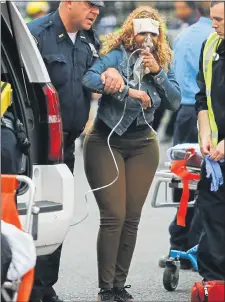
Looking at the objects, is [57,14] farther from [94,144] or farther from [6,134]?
[6,134]

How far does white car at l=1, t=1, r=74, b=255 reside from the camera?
6496 millimetres

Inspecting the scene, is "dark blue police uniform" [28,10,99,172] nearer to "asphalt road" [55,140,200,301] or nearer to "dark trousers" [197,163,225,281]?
"dark trousers" [197,163,225,281]

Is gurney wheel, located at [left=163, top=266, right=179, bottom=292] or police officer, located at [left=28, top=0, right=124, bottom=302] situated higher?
police officer, located at [left=28, top=0, right=124, bottom=302]

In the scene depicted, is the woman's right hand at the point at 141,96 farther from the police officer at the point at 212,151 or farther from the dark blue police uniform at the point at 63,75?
the police officer at the point at 212,151

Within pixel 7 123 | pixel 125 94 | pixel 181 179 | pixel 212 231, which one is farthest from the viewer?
pixel 181 179

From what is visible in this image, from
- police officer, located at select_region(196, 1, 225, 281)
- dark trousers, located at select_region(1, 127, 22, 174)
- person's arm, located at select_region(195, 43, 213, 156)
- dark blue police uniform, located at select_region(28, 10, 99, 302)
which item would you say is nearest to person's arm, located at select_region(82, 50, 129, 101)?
dark blue police uniform, located at select_region(28, 10, 99, 302)

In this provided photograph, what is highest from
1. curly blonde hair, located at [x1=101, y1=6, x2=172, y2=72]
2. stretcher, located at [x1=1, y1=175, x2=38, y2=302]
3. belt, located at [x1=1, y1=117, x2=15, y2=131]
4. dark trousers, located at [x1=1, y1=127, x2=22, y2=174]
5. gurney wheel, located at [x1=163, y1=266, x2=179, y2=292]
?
curly blonde hair, located at [x1=101, y1=6, x2=172, y2=72]

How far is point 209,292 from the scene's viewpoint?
6543 millimetres

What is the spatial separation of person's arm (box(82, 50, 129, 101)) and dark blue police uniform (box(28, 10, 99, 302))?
0.11 metres

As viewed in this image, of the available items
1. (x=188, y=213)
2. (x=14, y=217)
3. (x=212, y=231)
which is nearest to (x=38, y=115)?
(x=14, y=217)

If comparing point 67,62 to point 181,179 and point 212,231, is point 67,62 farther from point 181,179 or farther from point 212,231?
point 212,231

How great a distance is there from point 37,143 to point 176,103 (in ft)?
3.62

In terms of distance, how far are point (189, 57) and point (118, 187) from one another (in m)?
2.23

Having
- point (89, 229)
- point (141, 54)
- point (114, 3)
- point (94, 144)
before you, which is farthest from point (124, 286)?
point (114, 3)
